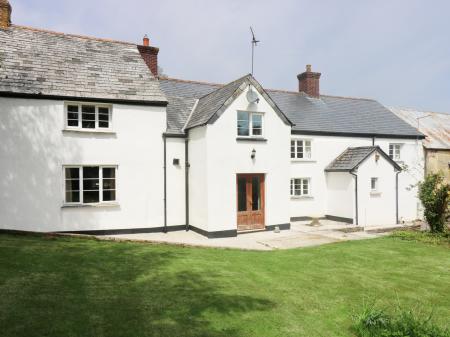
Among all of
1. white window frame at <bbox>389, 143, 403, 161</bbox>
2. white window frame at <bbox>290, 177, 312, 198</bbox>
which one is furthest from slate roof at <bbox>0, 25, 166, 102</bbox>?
white window frame at <bbox>389, 143, 403, 161</bbox>

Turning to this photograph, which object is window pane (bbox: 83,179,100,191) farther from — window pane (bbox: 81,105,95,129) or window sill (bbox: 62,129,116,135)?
window pane (bbox: 81,105,95,129)

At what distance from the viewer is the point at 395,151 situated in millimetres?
24375

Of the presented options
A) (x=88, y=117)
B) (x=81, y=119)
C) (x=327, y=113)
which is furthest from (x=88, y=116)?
(x=327, y=113)

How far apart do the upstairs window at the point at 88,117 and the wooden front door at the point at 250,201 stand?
673 centimetres

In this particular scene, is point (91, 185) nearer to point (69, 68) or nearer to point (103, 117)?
point (103, 117)

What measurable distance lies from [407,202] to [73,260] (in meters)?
20.1

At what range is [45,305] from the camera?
235 inches

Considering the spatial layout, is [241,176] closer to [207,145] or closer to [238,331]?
[207,145]

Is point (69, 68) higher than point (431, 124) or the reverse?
higher

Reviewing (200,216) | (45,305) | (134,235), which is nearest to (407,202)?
(200,216)

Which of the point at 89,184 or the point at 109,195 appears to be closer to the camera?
the point at 89,184

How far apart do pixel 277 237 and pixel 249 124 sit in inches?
216

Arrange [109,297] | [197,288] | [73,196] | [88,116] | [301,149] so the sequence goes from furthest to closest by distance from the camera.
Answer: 1. [301,149]
2. [88,116]
3. [73,196]
4. [197,288]
5. [109,297]

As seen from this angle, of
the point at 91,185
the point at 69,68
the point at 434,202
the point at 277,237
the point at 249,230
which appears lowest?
the point at 277,237
